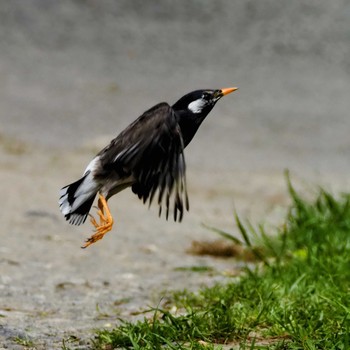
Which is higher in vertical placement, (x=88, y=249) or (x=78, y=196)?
(x=78, y=196)

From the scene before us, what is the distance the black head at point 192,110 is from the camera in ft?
12.2

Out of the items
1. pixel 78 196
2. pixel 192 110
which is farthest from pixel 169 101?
pixel 78 196

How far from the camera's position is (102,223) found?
11.4ft

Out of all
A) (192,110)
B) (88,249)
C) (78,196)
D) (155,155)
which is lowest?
(88,249)

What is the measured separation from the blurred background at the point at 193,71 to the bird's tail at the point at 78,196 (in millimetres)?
6827

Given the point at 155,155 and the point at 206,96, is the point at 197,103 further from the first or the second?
the point at 155,155

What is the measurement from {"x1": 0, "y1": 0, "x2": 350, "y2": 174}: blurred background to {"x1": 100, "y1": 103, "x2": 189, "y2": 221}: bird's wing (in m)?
6.89

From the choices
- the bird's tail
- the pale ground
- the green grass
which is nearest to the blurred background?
the pale ground

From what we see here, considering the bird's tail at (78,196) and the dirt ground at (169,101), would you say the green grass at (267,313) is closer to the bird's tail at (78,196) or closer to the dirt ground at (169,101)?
the bird's tail at (78,196)

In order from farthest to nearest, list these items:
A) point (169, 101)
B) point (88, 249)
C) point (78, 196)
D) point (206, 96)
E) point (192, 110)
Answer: point (169, 101) < point (88, 249) < point (206, 96) < point (192, 110) < point (78, 196)

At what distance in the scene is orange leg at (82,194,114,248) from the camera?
3355 millimetres

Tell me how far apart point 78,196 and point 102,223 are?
7.1 inches

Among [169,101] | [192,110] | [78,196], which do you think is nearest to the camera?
[78,196]

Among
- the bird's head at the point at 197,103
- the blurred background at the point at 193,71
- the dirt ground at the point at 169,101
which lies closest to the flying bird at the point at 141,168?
the bird's head at the point at 197,103
